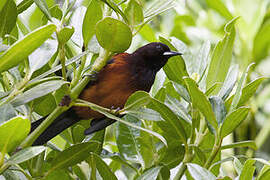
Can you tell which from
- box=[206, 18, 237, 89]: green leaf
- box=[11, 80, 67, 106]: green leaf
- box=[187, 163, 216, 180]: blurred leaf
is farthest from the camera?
box=[206, 18, 237, 89]: green leaf

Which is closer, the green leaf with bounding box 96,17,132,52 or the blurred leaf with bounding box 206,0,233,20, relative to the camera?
the green leaf with bounding box 96,17,132,52

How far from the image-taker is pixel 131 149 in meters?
1.49

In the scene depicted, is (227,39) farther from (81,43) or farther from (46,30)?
(46,30)

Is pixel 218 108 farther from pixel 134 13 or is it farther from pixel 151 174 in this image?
pixel 134 13

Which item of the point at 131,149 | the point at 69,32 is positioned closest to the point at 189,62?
the point at 131,149

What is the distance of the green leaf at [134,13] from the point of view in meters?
1.11

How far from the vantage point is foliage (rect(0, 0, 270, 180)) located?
1.09 meters

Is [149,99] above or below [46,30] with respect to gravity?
below

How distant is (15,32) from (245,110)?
0.65m

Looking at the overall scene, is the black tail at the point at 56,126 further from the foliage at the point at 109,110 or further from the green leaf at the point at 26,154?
the green leaf at the point at 26,154

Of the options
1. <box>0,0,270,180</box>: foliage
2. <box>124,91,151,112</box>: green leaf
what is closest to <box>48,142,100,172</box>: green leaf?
<box>0,0,270,180</box>: foliage

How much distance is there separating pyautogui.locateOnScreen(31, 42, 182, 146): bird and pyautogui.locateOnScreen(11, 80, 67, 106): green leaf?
0.59 metres

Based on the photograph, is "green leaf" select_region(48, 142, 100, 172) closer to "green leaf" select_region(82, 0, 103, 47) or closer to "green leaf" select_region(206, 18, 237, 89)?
"green leaf" select_region(82, 0, 103, 47)

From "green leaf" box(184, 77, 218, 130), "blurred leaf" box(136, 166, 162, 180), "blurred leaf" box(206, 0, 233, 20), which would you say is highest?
"green leaf" box(184, 77, 218, 130)
